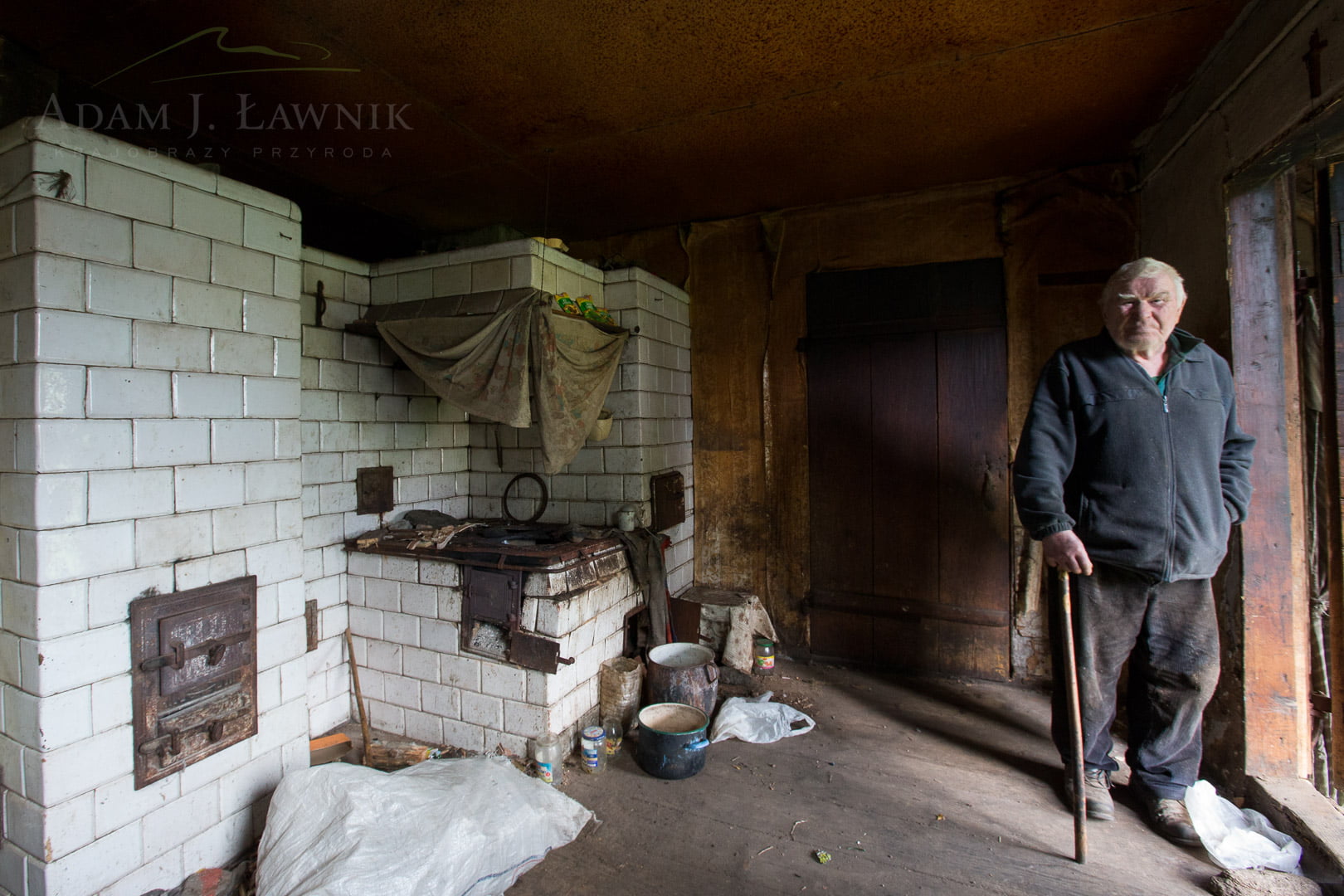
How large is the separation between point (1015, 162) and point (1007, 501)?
175 cm

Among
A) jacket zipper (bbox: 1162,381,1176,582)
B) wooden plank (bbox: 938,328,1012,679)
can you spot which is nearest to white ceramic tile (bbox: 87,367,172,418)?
jacket zipper (bbox: 1162,381,1176,582)

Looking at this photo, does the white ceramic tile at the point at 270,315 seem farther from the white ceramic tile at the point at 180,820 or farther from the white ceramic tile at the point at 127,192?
the white ceramic tile at the point at 180,820

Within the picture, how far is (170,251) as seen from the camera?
1.88m

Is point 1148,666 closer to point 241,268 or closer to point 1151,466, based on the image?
point 1151,466

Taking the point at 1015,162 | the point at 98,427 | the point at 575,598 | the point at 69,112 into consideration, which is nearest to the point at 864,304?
the point at 1015,162

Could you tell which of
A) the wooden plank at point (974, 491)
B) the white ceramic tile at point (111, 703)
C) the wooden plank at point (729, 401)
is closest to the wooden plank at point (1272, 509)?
the wooden plank at point (974, 491)

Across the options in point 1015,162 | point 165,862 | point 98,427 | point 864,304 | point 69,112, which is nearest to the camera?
point 98,427

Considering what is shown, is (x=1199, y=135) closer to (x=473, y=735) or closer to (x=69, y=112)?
(x=473, y=735)

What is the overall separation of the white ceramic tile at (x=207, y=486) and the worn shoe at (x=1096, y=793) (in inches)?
122

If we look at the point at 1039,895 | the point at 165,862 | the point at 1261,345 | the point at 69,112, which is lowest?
the point at 1039,895

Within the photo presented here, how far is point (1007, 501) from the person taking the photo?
3.17 meters

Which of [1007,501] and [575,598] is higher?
[1007,501]

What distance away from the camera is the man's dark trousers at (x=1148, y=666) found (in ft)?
6.78

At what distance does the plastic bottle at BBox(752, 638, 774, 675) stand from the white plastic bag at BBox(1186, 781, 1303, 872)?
1.73m
